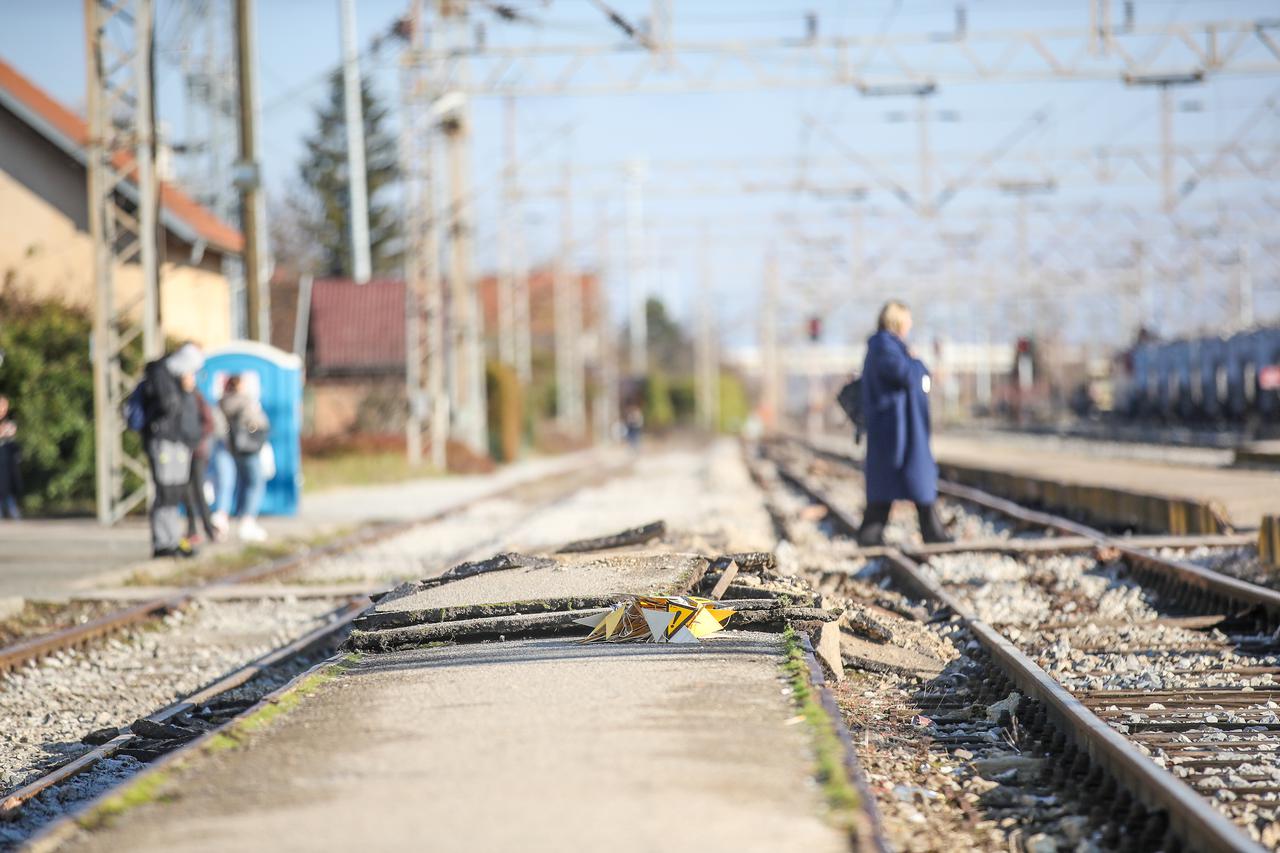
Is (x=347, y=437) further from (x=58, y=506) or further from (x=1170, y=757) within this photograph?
(x=1170, y=757)

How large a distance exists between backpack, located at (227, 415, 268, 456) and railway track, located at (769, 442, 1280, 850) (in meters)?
7.62

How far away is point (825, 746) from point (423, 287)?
31.8 metres

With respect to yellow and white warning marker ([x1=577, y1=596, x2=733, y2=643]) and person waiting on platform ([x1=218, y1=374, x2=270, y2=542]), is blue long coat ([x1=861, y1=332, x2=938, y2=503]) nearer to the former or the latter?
yellow and white warning marker ([x1=577, y1=596, x2=733, y2=643])

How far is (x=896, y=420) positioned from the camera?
1279 centimetres

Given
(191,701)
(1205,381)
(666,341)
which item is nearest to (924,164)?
(1205,381)

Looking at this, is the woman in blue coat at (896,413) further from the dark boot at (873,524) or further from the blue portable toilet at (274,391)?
the blue portable toilet at (274,391)

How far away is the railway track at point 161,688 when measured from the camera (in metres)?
6.29

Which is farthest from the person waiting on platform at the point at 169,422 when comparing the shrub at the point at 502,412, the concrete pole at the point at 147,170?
the shrub at the point at 502,412

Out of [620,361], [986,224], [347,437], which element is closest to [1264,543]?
[347,437]

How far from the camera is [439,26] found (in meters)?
33.8

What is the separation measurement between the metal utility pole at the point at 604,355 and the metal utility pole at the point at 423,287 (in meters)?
27.3

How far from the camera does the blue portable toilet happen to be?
64.2 feet

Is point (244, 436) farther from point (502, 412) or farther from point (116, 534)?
point (502, 412)

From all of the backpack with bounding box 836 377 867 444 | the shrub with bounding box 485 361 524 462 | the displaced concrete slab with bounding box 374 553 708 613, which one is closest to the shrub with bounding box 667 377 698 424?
the shrub with bounding box 485 361 524 462
